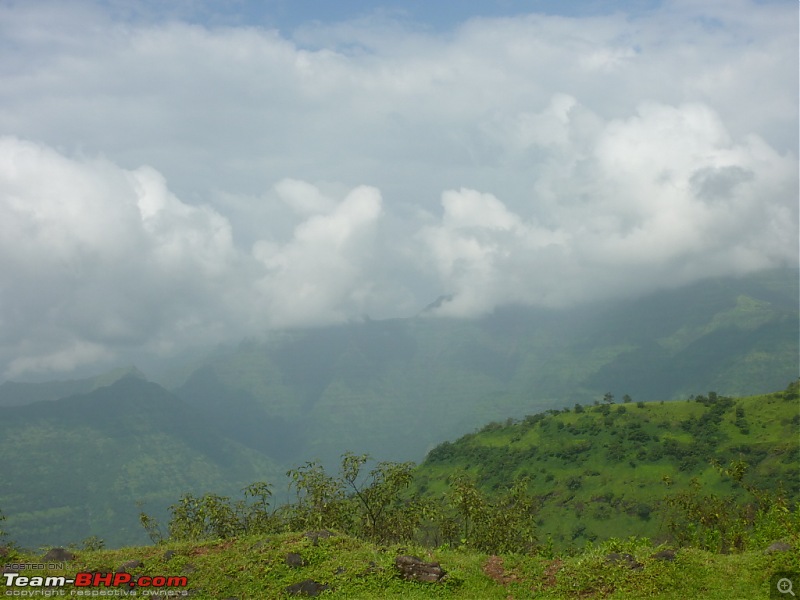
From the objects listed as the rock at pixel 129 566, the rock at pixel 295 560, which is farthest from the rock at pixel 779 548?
the rock at pixel 129 566

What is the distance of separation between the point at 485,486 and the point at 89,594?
17738cm

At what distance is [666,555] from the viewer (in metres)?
30.4

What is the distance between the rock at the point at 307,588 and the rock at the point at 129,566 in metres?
8.70

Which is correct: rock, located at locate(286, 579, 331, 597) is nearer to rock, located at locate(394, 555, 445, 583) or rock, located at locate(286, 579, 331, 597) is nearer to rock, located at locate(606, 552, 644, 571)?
rock, located at locate(394, 555, 445, 583)

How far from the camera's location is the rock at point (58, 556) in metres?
34.8

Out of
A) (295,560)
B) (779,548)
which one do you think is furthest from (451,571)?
(779,548)

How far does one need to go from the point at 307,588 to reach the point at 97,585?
10709mm

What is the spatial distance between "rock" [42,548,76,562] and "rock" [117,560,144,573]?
4.22 meters

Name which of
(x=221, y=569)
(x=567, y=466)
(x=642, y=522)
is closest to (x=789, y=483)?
(x=642, y=522)

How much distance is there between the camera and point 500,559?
32719mm

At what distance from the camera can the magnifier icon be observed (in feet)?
87.9

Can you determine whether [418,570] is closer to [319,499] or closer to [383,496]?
[383,496]

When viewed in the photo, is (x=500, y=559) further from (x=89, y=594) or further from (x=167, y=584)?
(x=89, y=594)

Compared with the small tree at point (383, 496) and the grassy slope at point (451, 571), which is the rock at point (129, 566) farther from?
the small tree at point (383, 496)
